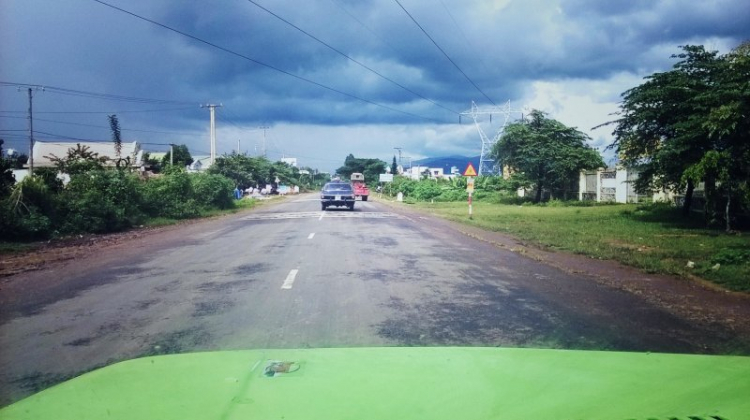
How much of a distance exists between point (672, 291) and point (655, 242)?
25.7ft

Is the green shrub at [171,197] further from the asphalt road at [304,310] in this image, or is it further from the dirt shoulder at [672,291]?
the dirt shoulder at [672,291]

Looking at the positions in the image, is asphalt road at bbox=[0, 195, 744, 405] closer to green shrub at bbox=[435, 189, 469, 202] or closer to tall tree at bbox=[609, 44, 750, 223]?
tall tree at bbox=[609, 44, 750, 223]

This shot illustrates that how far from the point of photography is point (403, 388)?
8.84 feet

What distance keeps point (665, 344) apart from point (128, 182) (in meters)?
22.5

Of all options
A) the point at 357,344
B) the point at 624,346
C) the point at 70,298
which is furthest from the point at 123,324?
the point at 624,346

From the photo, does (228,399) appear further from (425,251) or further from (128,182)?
(128,182)

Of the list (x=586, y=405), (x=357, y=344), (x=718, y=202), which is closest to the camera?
(x=586, y=405)

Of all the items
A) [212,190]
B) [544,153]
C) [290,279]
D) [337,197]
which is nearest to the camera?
[290,279]

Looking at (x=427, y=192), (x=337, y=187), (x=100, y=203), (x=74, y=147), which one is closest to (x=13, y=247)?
(x=100, y=203)

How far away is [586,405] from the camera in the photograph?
2.40 meters

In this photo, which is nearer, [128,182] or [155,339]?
[155,339]

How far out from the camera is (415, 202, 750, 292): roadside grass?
35.4ft

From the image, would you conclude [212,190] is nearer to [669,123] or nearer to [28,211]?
[28,211]

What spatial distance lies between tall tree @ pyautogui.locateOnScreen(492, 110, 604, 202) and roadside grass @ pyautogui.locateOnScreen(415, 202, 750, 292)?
48.3ft
